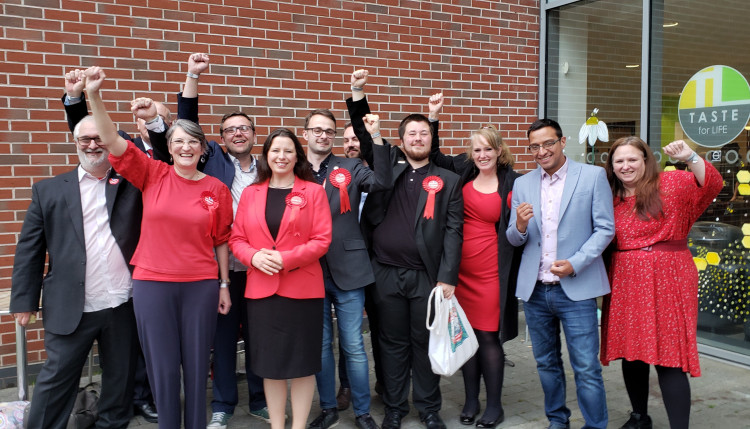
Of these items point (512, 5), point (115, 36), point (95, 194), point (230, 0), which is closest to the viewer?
point (95, 194)

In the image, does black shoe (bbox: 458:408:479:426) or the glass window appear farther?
the glass window

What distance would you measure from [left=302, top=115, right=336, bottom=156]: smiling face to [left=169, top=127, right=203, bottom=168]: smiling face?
801 millimetres

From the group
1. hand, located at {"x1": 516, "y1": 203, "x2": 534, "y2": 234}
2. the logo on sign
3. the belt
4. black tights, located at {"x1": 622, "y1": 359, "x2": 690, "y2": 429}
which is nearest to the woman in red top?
hand, located at {"x1": 516, "y1": 203, "x2": 534, "y2": 234}

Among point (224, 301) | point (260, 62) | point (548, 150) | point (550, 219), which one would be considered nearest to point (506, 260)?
point (550, 219)

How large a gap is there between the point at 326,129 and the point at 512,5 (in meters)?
3.89

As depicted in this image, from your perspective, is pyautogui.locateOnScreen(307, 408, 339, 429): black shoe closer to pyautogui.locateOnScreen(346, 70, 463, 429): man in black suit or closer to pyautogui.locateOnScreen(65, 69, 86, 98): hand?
pyautogui.locateOnScreen(346, 70, 463, 429): man in black suit

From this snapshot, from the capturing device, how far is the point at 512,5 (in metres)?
6.72

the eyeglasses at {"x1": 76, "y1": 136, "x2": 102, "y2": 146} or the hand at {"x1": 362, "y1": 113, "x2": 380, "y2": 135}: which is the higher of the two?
the hand at {"x1": 362, "y1": 113, "x2": 380, "y2": 135}

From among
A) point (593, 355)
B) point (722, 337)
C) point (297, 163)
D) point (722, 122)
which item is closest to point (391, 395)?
point (593, 355)

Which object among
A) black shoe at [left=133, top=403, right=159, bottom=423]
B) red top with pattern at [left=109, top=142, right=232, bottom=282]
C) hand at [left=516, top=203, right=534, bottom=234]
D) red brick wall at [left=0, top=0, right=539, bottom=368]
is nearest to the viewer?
red top with pattern at [left=109, top=142, right=232, bottom=282]

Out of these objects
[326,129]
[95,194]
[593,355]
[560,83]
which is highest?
[560,83]

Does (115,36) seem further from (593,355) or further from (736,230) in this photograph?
(736,230)

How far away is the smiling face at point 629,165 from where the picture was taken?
346 cm

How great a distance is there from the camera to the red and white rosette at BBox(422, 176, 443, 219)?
3752 mm
